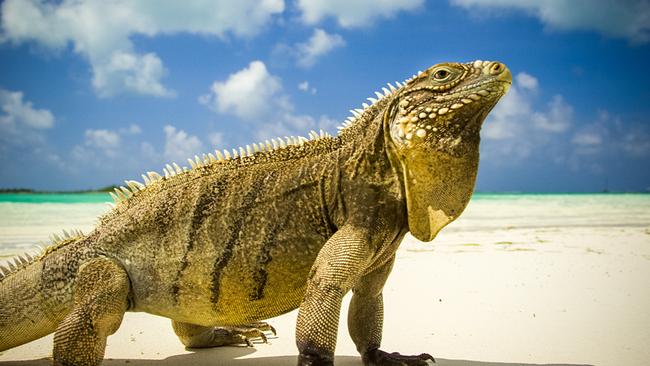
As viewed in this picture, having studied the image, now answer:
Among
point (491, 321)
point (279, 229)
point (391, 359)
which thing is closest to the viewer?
point (279, 229)

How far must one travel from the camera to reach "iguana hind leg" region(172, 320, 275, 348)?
172 inches

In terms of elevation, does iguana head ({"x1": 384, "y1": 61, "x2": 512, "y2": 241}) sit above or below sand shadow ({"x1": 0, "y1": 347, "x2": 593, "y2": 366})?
above

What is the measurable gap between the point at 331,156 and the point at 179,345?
241cm

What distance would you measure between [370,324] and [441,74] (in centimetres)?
185

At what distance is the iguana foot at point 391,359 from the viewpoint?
3.75 metres

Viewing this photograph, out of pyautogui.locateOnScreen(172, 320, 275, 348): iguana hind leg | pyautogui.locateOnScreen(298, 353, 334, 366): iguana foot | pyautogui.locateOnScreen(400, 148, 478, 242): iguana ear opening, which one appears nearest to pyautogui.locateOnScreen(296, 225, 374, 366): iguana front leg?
pyautogui.locateOnScreen(298, 353, 334, 366): iguana foot

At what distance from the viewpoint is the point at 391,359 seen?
3.77 meters

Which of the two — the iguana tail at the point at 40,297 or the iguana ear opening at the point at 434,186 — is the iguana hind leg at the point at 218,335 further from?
the iguana ear opening at the point at 434,186

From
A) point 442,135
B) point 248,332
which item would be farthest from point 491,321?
point 442,135

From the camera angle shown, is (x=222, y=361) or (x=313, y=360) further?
(x=222, y=361)

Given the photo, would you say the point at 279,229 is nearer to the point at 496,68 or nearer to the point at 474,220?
the point at 496,68

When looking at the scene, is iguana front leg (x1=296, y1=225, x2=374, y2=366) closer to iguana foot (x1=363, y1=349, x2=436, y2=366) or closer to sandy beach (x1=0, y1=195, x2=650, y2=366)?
iguana foot (x1=363, y1=349, x2=436, y2=366)

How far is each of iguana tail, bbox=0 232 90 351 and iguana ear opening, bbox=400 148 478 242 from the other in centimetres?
219

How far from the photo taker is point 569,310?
523cm
